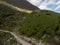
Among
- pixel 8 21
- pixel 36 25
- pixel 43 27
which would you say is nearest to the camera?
pixel 43 27

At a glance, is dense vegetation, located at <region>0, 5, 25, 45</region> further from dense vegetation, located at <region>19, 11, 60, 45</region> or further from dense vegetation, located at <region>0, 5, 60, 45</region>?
dense vegetation, located at <region>19, 11, 60, 45</region>

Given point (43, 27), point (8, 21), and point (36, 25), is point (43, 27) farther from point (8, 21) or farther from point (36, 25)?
point (8, 21)

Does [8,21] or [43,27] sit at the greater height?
[43,27]

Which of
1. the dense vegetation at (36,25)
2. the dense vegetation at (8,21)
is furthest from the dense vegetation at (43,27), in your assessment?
the dense vegetation at (8,21)

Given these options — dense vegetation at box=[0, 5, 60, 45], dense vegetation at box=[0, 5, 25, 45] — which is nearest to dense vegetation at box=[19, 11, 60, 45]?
dense vegetation at box=[0, 5, 60, 45]

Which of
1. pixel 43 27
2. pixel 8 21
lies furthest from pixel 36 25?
pixel 8 21

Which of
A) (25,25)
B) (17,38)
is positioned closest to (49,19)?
(25,25)

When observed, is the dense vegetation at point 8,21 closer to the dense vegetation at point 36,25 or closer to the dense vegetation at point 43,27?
the dense vegetation at point 36,25

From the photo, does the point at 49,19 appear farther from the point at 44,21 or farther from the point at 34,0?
the point at 34,0
